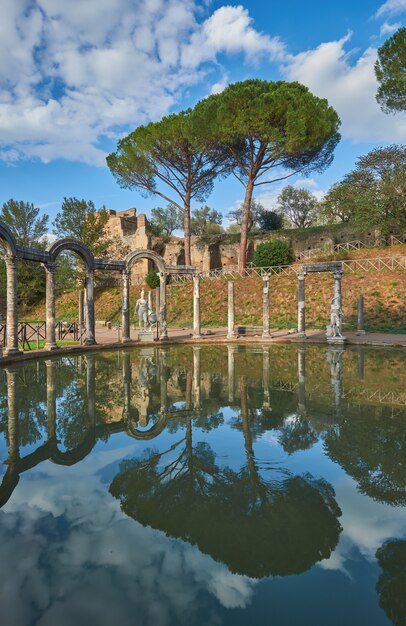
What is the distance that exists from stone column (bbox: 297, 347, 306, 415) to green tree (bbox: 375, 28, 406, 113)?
21320 mm

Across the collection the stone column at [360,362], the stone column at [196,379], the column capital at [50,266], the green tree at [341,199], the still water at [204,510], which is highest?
the green tree at [341,199]

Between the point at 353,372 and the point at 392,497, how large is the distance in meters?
6.84

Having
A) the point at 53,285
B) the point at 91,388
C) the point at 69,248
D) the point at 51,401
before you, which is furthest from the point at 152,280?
the point at 51,401

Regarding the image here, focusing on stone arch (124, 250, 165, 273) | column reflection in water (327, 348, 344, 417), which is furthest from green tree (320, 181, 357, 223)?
column reflection in water (327, 348, 344, 417)

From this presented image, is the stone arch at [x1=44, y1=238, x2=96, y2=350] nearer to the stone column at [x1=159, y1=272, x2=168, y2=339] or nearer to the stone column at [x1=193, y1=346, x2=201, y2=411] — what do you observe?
the stone column at [x1=159, y1=272, x2=168, y2=339]

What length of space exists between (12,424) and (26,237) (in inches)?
1378

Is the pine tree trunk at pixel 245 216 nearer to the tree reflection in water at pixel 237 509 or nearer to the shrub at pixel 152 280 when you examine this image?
the shrub at pixel 152 280

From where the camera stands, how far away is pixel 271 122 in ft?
85.9

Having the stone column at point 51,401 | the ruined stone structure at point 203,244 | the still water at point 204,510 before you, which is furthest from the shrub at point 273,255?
the still water at point 204,510

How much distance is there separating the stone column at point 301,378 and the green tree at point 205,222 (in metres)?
41.3

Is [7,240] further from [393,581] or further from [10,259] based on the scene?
[393,581]

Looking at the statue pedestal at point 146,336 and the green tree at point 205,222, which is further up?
the green tree at point 205,222

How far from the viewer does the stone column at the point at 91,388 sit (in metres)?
6.78

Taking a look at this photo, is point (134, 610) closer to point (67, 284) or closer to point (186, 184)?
point (186, 184)
